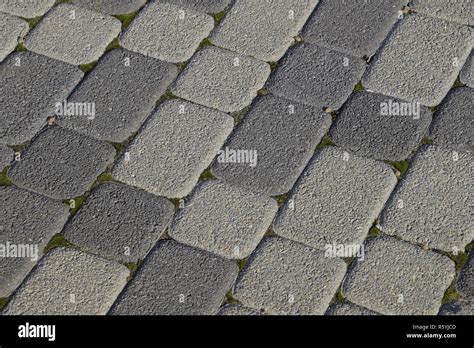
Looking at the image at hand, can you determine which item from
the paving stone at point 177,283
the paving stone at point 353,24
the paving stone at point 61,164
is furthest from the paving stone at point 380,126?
the paving stone at point 61,164

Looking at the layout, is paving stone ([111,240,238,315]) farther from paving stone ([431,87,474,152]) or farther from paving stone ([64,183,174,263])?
paving stone ([431,87,474,152])

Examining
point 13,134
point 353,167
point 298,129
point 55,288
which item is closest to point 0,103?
point 13,134

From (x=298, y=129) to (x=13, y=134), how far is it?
1.22 metres

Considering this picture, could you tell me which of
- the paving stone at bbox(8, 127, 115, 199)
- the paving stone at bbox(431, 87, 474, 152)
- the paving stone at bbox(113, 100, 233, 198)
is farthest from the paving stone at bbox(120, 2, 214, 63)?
the paving stone at bbox(431, 87, 474, 152)

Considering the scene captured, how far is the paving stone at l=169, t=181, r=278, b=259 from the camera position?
2.87m

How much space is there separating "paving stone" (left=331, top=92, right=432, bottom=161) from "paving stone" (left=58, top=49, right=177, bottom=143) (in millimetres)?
818

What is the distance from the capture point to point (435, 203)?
9.68 ft

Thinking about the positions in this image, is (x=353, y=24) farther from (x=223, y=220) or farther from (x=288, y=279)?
(x=288, y=279)

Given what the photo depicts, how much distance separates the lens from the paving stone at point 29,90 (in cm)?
321

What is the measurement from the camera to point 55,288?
9.08 ft

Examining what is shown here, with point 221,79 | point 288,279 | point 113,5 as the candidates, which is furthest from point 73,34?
point 288,279

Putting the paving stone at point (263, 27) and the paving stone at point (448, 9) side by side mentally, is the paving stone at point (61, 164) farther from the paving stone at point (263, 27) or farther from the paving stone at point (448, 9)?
the paving stone at point (448, 9)
